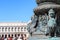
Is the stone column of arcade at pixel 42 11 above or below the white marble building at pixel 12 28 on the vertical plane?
above

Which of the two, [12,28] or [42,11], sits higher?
[42,11]

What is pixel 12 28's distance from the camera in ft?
281

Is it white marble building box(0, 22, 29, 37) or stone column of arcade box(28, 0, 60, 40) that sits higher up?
stone column of arcade box(28, 0, 60, 40)

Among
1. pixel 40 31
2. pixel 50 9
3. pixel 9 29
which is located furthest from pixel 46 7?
pixel 9 29

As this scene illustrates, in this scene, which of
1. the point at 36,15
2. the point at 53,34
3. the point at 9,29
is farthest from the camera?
the point at 9,29

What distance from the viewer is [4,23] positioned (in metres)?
86.5

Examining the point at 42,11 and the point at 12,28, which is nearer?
the point at 42,11

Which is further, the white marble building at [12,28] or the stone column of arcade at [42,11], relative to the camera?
the white marble building at [12,28]

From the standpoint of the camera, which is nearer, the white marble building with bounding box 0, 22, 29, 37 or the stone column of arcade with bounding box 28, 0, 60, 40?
the stone column of arcade with bounding box 28, 0, 60, 40

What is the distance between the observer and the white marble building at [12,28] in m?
85.0

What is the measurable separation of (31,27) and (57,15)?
139cm

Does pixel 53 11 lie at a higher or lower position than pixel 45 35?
higher

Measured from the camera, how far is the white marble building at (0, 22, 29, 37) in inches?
3346

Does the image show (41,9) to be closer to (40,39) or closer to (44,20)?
(44,20)
